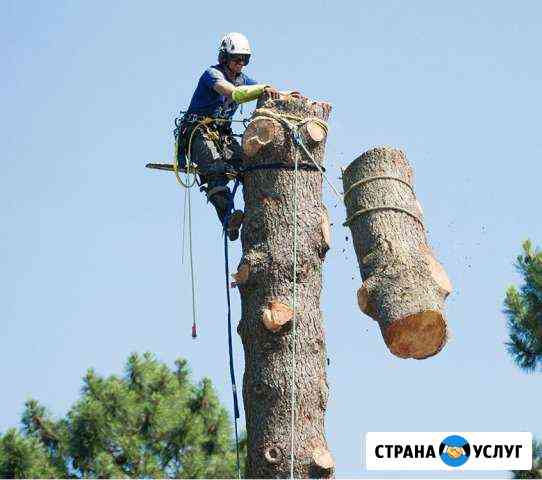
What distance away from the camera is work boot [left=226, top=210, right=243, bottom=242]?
6645 mm

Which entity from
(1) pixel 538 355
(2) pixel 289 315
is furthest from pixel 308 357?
(1) pixel 538 355

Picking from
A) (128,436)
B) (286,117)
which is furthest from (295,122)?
(128,436)

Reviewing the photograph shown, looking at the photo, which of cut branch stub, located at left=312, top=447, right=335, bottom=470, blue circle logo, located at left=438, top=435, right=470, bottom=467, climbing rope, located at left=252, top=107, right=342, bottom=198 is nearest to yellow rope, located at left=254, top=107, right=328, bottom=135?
climbing rope, located at left=252, top=107, right=342, bottom=198

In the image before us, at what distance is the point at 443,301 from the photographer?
247 inches

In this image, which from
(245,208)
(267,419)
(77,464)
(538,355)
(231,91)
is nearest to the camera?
(267,419)

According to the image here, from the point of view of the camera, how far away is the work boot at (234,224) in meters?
6.64

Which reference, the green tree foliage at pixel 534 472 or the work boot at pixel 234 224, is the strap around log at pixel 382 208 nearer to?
the work boot at pixel 234 224

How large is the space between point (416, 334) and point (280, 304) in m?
0.65

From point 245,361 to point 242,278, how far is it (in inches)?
14.6

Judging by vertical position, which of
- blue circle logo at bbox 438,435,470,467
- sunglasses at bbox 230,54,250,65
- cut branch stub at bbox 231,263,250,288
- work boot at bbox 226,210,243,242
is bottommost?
blue circle logo at bbox 438,435,470,467

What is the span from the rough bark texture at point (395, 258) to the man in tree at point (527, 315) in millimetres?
5578

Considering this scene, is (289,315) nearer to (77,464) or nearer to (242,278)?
(242,278)

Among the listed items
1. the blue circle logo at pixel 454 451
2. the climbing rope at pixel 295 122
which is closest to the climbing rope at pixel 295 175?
the climbing rope at pixel 295 122

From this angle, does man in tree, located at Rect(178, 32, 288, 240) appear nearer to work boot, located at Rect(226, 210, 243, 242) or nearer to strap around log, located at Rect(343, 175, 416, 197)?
work boot, located at Rect(226, 210, 243, 242)
